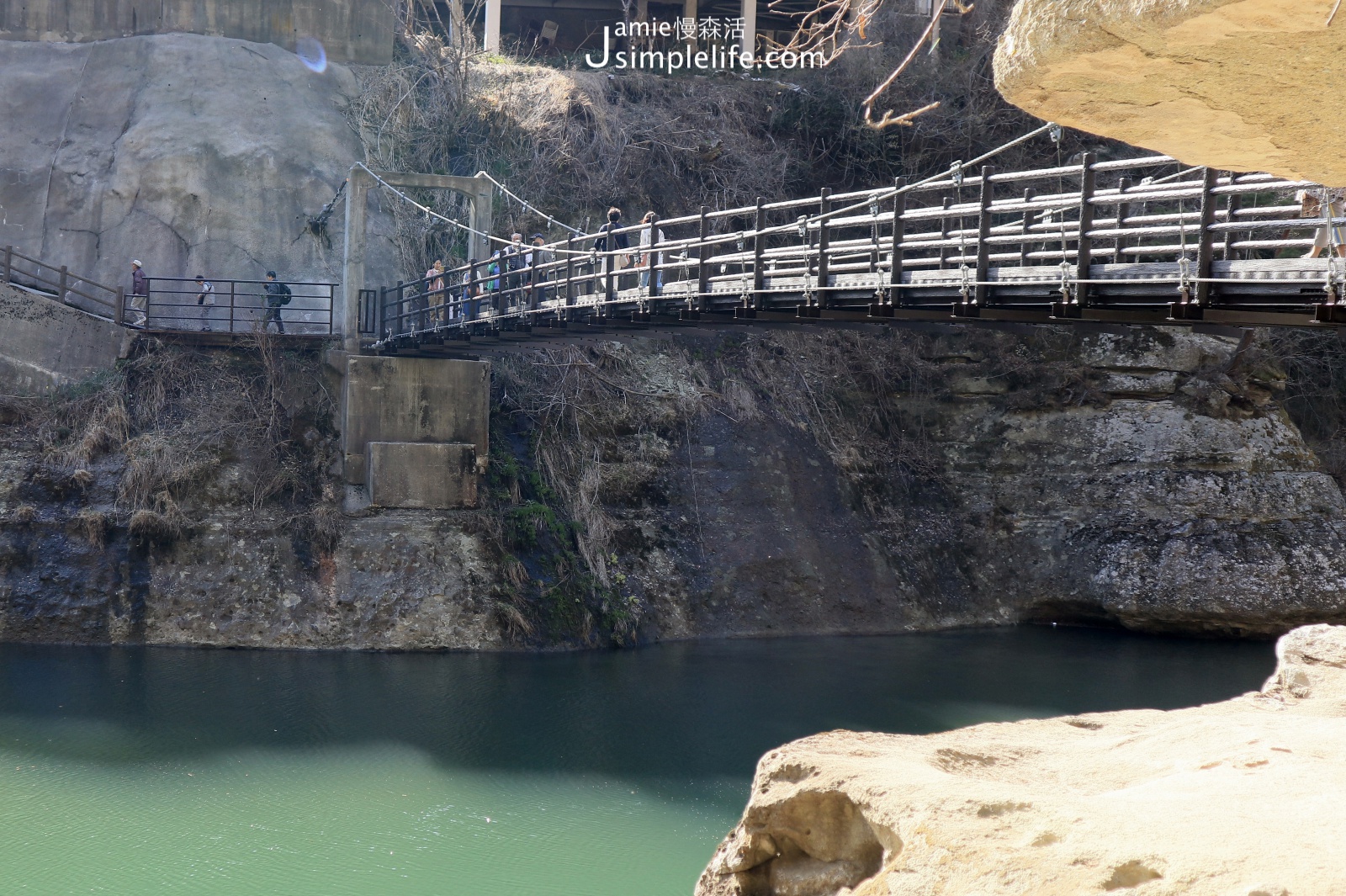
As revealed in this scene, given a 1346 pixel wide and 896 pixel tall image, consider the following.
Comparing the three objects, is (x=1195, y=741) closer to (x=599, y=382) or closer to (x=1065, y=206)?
(x=1065, y=206)

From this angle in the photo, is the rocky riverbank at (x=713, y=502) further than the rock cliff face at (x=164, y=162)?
No

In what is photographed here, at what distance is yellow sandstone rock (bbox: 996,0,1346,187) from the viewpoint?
299cm

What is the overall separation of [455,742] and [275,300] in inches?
444

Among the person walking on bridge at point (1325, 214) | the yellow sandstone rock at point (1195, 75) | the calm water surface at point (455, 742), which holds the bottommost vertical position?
the calm water surface at point (455, 742)

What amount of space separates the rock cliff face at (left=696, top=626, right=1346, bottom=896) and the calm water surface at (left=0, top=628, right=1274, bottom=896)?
2820mm

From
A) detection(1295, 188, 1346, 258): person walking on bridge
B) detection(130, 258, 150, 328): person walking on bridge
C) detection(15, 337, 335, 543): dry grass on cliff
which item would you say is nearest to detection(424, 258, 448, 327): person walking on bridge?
detection(15, 337, 335, 543): dry grass on cliff

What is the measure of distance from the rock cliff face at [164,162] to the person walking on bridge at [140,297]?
1.48 metres

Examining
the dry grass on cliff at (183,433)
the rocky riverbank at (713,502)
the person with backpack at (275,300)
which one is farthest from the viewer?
the person with backpack at (275,300)

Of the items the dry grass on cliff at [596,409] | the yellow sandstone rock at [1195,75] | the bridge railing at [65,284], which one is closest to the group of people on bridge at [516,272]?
the dry grass on cliff at [596,409]

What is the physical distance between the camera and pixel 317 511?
1733cm

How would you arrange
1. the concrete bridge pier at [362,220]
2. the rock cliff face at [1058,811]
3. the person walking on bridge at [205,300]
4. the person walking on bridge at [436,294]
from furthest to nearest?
the person walking on bridge at [205,300], the concrete bridge pier at [362,220], the person walking on bridge at [436,294], the rock cliff face at [1058,811]

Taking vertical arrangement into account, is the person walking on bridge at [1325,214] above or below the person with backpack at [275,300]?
below

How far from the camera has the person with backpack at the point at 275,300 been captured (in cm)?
2038

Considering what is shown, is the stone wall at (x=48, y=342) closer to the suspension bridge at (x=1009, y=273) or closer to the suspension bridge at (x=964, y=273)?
the suspension bridge at (x=964, y=273)
